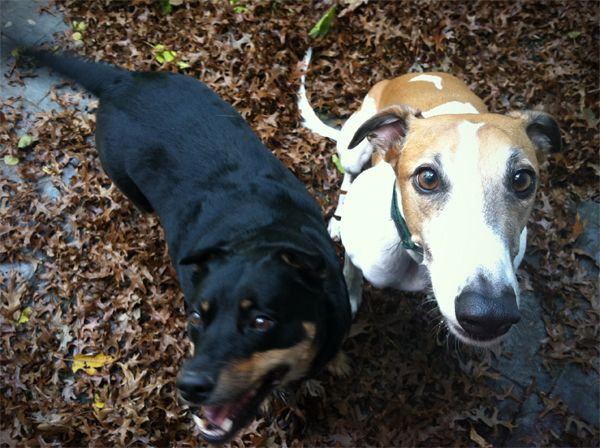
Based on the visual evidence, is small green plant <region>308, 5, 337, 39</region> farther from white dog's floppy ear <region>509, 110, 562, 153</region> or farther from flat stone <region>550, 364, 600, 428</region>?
flat stone <region>550, 364, 600, 428</region>

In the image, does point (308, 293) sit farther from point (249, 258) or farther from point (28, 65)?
point (28, 65)

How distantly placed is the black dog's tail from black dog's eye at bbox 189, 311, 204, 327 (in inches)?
76.7

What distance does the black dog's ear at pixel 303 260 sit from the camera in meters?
2.64

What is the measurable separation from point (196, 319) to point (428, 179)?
4.77 feet

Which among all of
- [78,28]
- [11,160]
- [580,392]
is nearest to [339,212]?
[580,392]

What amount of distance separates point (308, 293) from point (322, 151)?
2457 mm

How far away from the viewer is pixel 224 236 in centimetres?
326

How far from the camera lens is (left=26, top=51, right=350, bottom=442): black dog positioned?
2.64 meters

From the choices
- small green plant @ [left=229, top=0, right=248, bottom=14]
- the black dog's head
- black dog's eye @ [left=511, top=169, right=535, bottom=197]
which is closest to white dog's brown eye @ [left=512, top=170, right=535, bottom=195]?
black dog's eye @ [left=511, top=169, right=535, bottom=197]

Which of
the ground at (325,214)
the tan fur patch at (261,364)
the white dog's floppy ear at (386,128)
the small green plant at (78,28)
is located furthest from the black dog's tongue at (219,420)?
the small green plant at (78,28)

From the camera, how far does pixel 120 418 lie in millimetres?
4094

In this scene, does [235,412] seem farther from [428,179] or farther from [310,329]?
[428,179]

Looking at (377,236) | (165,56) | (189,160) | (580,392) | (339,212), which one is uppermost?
(189,160)

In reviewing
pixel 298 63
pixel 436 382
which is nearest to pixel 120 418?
pixel 436 382
